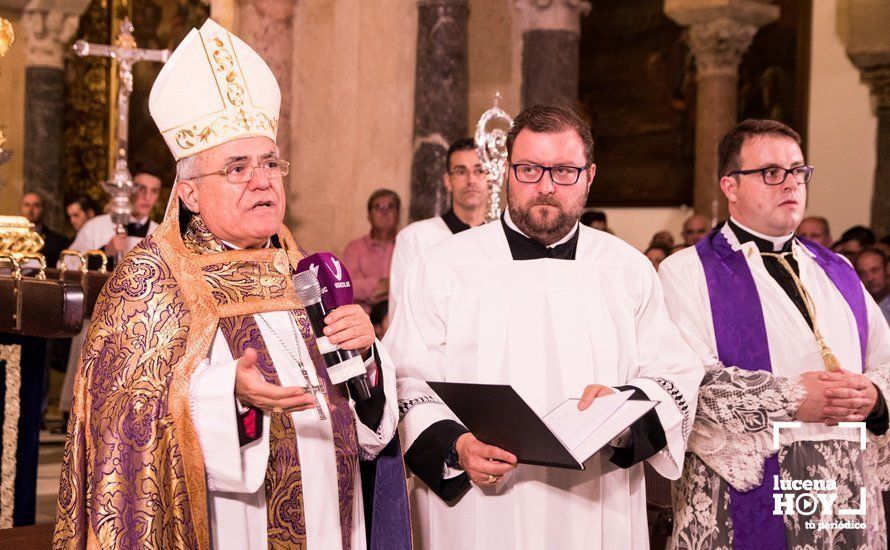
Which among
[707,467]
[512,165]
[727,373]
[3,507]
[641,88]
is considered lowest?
[3,507]

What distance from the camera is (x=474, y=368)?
3.50 meters

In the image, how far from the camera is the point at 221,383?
2717mm

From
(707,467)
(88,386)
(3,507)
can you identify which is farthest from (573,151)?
(3,507)

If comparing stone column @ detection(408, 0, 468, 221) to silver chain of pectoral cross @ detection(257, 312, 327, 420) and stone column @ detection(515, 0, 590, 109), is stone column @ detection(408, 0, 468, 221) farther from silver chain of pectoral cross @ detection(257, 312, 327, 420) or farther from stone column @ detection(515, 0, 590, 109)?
silver chain of pectoral cross @ detection(257, 312, 327, 420)

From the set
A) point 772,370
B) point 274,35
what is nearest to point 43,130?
point 274,35

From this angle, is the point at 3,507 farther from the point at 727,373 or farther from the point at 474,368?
the point at 727,373

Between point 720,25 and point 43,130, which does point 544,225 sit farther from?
point 43,130

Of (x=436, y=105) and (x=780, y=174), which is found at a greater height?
(x=436, y=105)

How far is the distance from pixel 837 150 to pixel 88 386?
10.8 m

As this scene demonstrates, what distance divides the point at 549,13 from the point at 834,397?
19.6 ft

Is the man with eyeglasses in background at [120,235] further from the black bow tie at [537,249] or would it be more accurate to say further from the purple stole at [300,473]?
the purple stole at [300,473]

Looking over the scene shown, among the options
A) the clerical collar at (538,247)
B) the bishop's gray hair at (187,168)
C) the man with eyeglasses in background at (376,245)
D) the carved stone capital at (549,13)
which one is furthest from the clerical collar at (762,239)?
the carved stone capital at (549,13)

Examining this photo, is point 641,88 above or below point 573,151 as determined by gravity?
above

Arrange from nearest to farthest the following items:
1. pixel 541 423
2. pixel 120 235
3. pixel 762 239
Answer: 1. pixel 541 423
2. pixel 762 239
3. pixel 120 235
